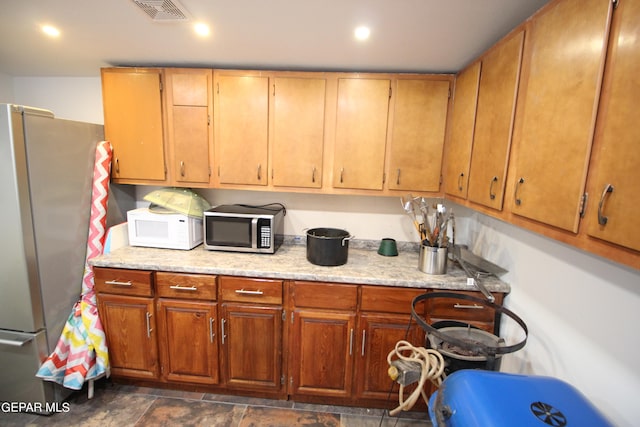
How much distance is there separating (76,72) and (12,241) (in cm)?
149

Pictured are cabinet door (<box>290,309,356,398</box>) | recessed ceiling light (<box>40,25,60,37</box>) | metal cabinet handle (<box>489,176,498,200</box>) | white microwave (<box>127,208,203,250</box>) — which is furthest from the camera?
white microwave (<box>127,208,203,250</box>)

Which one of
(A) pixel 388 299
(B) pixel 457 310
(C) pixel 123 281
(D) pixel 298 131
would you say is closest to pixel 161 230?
(C) pixel 123 281

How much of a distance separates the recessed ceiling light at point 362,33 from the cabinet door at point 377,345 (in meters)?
1.59

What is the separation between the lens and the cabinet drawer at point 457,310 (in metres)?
1.66

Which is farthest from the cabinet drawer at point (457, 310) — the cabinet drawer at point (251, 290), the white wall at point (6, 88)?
the white wall at point (6, 88)

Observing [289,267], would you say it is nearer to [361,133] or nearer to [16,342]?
[361,133]

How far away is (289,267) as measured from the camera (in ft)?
5.96

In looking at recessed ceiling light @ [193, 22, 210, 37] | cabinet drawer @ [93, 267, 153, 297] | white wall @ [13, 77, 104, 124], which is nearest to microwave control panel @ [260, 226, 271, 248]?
cabinet drawer @ [93, 267, 153, 297]

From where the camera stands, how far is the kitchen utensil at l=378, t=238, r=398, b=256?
6.96 feet

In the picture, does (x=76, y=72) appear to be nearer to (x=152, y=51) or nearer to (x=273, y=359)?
(x=152, y=51)

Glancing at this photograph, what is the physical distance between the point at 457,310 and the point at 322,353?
0.87m

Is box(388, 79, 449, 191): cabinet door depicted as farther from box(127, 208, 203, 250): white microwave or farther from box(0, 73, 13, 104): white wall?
box(0, 73, 13, 104): white wall

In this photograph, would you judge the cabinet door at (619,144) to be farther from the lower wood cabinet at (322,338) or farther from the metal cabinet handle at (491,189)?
the lower wood cabinet at (322,338)

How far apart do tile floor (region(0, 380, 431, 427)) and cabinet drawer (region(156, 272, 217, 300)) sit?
28.6 inches
